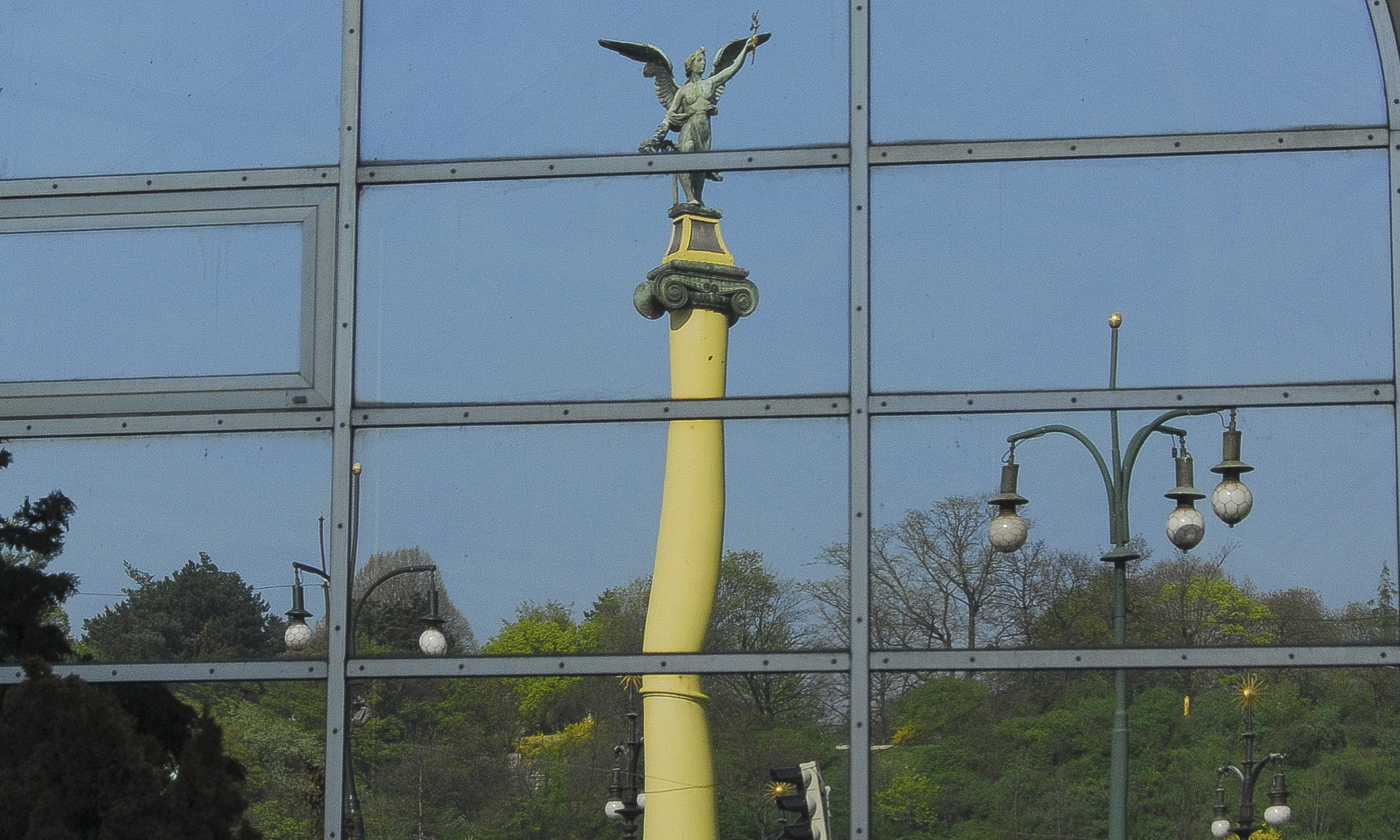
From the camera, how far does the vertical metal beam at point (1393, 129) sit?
4.78 meters

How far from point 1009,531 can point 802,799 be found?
3.93 ft

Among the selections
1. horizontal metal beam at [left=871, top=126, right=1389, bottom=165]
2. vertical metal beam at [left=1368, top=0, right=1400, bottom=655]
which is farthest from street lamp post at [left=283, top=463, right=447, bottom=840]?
vertical metal beam at [left=1368, top=0, right=1400, bottom=655]

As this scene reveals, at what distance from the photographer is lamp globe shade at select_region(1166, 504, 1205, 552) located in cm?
480

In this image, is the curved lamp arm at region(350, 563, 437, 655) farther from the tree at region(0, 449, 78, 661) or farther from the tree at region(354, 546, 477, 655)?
the tree at region(0, 449, 78, 661)

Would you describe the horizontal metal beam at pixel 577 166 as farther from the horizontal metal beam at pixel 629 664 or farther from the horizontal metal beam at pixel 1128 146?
the horizontal metal beam at pixel 629 664

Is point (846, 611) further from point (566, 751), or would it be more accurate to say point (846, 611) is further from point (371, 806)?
point (371, 806)

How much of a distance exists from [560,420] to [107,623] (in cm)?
164

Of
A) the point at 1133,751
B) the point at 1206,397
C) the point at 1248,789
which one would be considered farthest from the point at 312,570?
the point at 1248,789

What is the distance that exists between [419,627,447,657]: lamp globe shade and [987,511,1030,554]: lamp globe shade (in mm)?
1763

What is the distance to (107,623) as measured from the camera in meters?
5.05

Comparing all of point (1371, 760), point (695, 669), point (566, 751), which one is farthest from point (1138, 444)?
point (1371, 760)

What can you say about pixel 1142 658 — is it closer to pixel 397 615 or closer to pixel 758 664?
pixel 758 664

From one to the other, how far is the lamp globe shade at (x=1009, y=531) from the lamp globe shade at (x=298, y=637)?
2.19 m

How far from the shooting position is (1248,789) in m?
12.2
